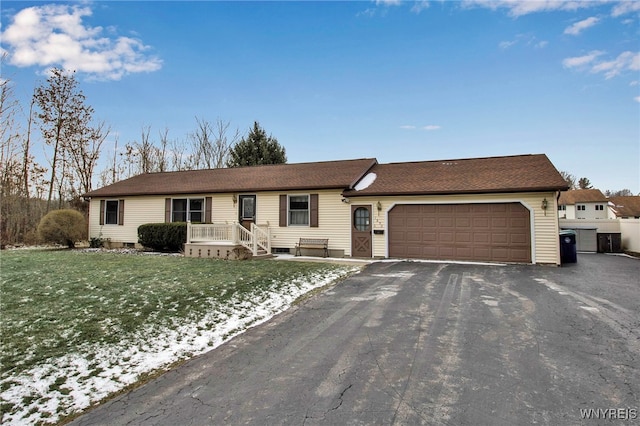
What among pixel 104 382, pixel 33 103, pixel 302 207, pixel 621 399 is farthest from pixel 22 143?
pixel 621 399

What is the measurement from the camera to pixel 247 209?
47.9ft

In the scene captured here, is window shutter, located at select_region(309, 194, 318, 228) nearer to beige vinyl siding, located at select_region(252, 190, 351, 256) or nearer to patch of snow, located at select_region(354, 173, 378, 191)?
beige vinyl siding, located at select_region(252, 190, 351, 256)

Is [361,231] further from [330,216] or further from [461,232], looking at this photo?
[461,232]

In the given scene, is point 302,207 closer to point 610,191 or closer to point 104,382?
point 104,382

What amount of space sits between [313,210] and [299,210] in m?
0.72

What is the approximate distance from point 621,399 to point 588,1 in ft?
42.6

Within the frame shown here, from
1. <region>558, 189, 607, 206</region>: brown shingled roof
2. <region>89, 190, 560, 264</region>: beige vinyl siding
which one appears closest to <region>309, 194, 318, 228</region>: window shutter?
<region>89, 190, 560, 264</region>: beige vinyl siding

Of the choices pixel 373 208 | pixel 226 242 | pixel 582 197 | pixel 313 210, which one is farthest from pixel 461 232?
pixel 582 197

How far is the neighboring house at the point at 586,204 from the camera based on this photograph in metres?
38.3

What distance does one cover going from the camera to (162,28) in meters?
13.9

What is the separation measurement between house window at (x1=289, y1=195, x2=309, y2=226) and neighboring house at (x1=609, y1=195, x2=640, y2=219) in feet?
149

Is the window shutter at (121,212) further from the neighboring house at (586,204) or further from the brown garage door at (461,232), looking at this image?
the neighboring house at (586,204)

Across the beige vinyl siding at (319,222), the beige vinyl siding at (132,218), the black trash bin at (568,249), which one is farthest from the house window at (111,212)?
the black trash bin at (568,249)

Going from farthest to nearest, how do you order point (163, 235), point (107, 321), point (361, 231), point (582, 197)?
1. point (582, 197)
2. point (163, 235)
3. point (361, 231)
4. point (107, 321)
